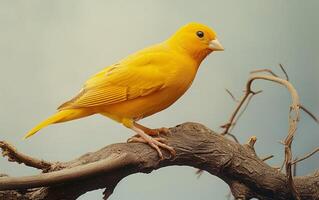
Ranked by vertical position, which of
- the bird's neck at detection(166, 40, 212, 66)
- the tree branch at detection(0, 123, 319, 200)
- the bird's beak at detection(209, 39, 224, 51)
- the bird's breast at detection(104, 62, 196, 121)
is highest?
the bird's beak at detection(209, 39, 224, 51)

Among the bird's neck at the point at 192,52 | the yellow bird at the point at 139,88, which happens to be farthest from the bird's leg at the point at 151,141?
the bird's neck at the point at 192,52

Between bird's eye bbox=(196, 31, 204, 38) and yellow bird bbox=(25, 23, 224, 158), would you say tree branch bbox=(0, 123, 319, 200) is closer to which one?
yellow bird bbox=(25, 23, 224, 158)

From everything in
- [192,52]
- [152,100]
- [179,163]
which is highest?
[192,52]

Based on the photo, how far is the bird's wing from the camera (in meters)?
1.33

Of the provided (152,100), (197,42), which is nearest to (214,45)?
(197,42)

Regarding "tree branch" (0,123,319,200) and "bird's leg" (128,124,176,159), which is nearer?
"tree branch" (0,123,319,200)

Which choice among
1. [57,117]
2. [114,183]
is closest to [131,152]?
[114,183]

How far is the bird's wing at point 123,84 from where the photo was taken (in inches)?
52.2

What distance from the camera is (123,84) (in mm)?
1352

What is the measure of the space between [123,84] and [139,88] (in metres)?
0.04

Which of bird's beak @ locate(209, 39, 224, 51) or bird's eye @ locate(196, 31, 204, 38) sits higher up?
bird's eye @ locate(196, 31, 204, 38)

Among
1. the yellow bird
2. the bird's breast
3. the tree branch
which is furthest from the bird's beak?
the tree branch

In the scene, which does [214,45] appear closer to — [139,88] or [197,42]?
[197,42]

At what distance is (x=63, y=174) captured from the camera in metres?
1.06
